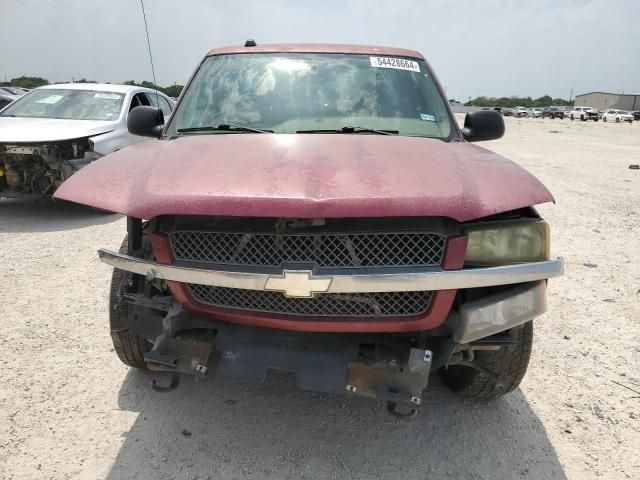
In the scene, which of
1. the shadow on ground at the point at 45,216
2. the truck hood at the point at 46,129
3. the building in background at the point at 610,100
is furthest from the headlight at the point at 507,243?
the building in background at the point at 610,100

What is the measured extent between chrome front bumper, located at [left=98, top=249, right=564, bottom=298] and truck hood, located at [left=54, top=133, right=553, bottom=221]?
0.23 m

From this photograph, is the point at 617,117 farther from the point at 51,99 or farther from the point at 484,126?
the point at 484,126

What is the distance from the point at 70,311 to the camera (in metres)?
3.87

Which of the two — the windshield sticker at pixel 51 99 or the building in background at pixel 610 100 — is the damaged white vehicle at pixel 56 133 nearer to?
the windshield sticker at pixel 51 99

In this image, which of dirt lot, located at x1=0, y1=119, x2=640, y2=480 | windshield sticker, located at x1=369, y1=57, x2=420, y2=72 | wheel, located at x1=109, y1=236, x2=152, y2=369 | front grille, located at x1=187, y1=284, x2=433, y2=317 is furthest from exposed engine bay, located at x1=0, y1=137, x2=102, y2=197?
front grille, located at x1=187, y1=284, x2=433, y2=317

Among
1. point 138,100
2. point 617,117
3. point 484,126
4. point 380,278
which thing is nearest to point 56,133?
point 138,100

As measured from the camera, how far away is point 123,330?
2.64m

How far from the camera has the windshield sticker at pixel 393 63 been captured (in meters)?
3.55

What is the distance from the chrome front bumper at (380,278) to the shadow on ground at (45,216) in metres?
5.00

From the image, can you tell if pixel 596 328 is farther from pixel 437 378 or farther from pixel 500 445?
pixel 500 445

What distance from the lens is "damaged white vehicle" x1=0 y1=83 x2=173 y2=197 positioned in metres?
6.51

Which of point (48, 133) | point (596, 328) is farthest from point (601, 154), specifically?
point (48, 133)

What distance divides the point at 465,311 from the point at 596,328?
2.36 meters

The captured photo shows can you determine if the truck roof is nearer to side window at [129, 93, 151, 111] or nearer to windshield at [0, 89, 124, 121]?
windshield at [0, 89, 124, 121]
